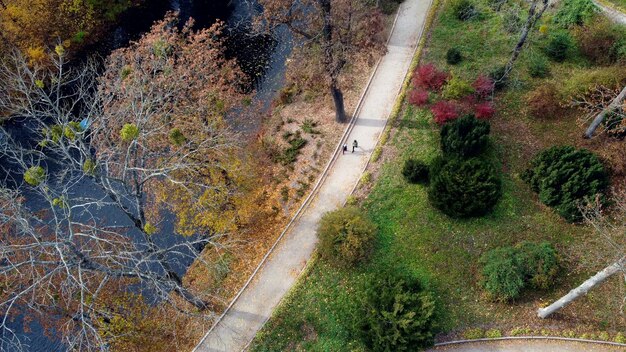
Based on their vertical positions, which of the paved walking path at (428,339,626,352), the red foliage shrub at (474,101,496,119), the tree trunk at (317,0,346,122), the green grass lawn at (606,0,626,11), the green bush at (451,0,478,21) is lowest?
the paved walking path at (428,339,626,352)

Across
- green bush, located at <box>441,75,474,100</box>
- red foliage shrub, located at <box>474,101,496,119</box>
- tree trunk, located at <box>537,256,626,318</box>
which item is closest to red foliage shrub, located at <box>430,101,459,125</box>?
green bush, located at <box>441,75,474,100</box>

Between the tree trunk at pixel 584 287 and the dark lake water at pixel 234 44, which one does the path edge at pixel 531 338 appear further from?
the dark lake water at pixel 234 44

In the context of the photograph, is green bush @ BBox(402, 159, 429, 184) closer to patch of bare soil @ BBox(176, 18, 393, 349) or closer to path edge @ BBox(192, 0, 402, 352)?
path edge @ BBox(192, 0, 402, 352)

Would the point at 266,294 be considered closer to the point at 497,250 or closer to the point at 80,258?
the point at 80,258

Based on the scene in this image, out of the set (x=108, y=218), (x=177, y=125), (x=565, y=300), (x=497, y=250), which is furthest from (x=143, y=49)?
(x=565, y=300)

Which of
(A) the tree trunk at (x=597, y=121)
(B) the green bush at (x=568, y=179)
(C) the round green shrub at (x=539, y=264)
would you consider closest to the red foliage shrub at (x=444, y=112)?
(B) the green bush at (x=568, y=179)

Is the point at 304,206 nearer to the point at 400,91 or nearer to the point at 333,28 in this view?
the point at 333,28
